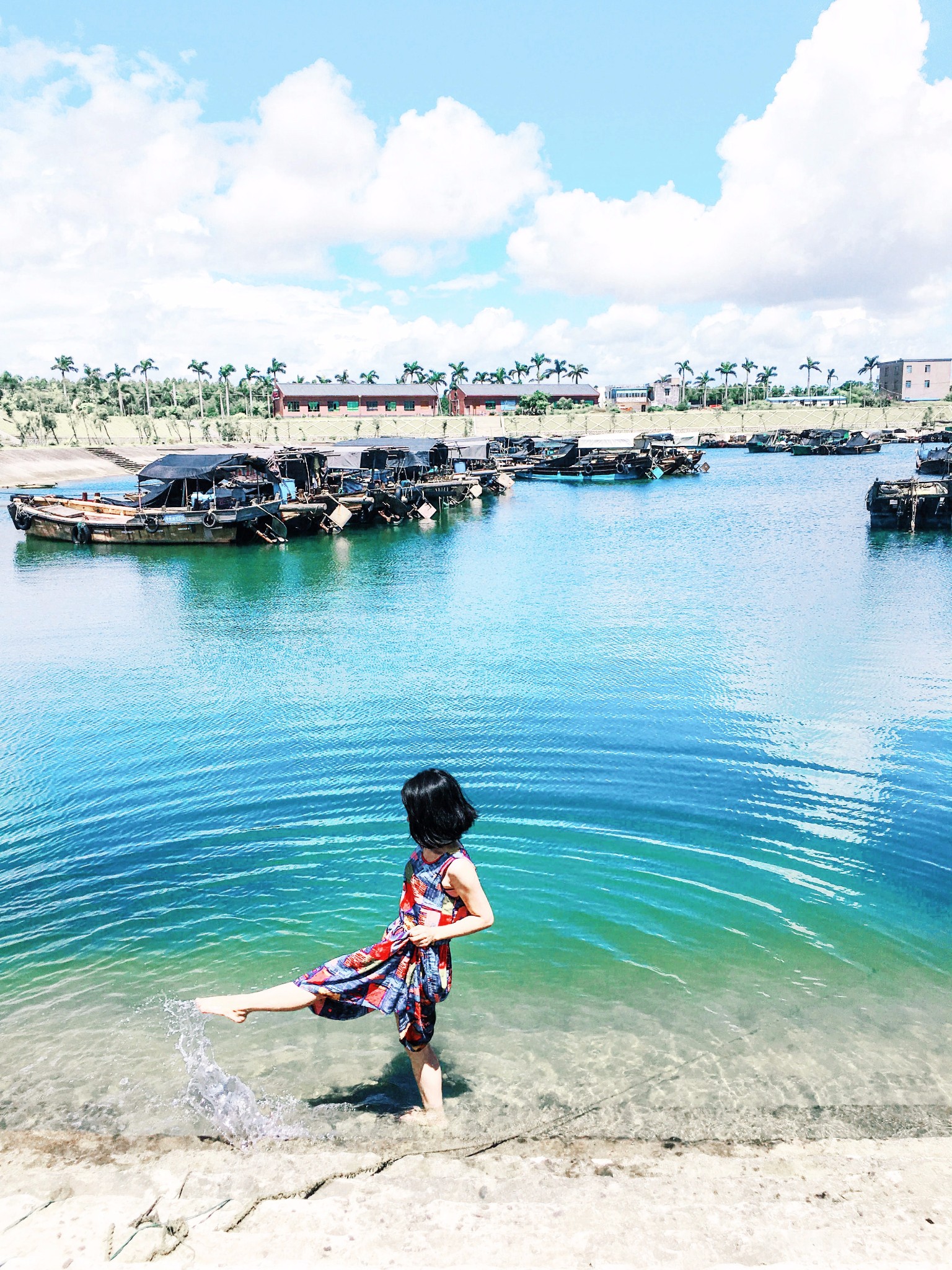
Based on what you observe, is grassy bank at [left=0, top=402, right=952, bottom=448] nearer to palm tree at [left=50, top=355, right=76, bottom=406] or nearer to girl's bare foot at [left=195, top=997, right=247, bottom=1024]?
palm tree at [left=50, top=355, right=76, bottom=406]

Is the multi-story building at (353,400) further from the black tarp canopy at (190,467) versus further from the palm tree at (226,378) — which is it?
the black tarp canopy at (190,467)

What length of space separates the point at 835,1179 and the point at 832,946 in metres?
2.69

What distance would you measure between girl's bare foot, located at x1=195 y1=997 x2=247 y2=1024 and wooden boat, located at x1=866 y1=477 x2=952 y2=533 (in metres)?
38.6

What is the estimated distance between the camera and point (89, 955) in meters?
6.82

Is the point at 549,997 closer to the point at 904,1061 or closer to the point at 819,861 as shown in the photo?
the point at 904,1061

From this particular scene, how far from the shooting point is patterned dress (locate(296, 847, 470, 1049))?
4.32 metres

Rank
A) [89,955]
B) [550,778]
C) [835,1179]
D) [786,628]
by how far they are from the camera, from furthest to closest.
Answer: [786,628] < [550,778] < [89,955] < [835,1179]

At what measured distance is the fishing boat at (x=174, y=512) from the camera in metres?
37.1

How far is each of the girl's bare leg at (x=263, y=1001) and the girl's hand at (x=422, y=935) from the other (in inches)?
24.7

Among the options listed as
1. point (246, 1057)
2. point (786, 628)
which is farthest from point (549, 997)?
point (786, 628)

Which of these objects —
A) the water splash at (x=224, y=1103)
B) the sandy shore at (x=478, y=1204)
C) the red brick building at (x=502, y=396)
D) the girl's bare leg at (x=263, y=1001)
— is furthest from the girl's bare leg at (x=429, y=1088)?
the red brick building at (x=502, y=396)

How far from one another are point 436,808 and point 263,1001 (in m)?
1.43

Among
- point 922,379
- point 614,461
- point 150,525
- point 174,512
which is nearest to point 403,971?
point 150,525

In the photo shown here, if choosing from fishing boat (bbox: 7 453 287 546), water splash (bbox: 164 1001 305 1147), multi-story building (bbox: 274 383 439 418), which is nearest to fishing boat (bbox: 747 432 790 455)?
multi-story building (bbox: 274 383 439 418)
